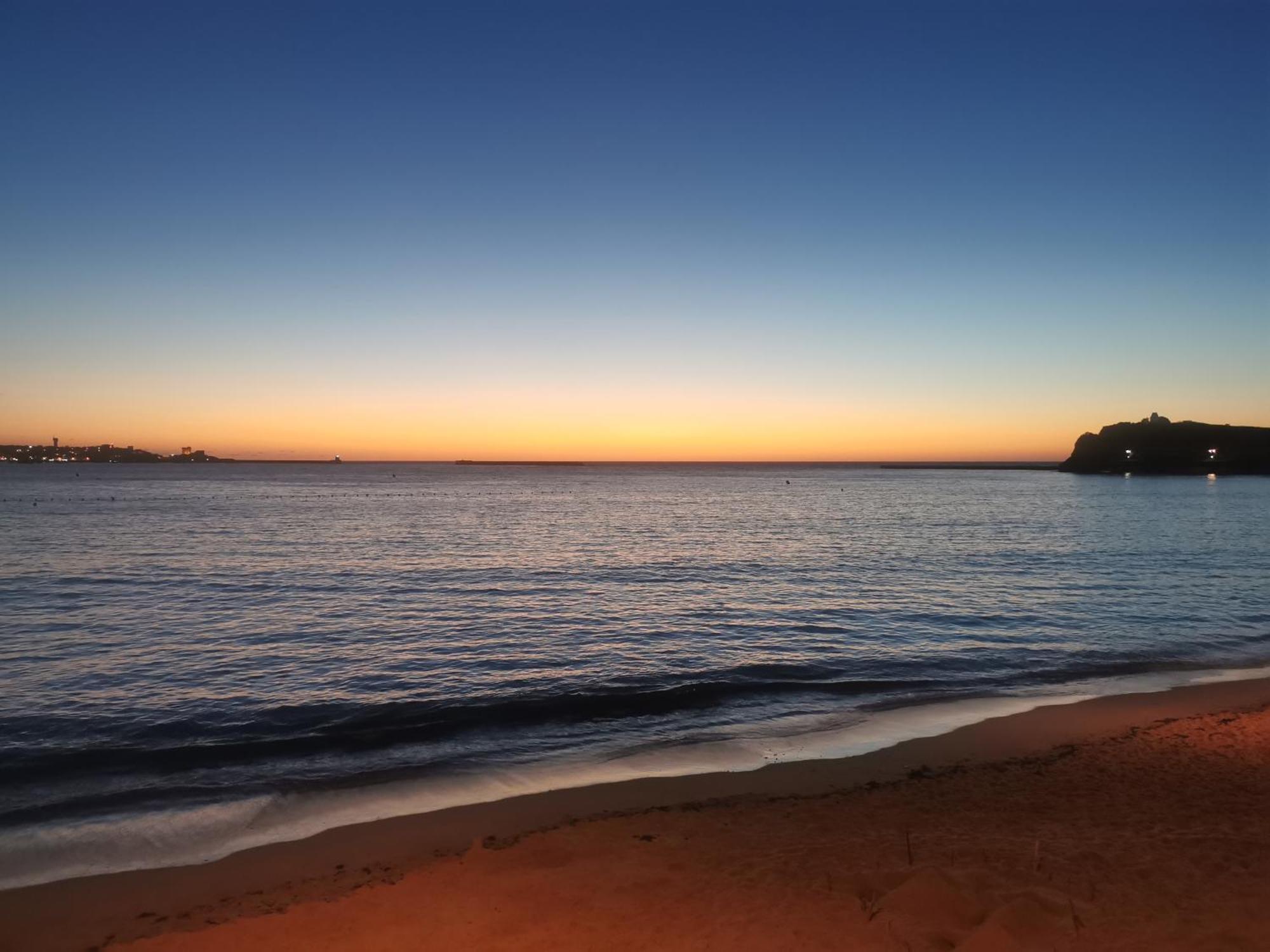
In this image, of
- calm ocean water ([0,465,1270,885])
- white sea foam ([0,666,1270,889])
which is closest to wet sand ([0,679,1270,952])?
white sea foam ([0,666,1270,889])

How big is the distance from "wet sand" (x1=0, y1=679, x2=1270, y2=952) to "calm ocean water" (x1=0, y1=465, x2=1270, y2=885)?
1.35 meters

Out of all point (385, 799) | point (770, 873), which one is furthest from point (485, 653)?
point (770, 873)

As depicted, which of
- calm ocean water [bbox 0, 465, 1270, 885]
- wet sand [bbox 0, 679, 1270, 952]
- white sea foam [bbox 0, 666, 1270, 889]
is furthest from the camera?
calm ocean water [bbox 0, 465, 1270, 885]

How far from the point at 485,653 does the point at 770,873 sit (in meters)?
15.6

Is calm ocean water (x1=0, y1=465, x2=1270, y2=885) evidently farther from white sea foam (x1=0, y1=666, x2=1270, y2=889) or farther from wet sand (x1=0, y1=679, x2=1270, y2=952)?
wet sand (x1=0, y1=679, x2=1270, y2=952)

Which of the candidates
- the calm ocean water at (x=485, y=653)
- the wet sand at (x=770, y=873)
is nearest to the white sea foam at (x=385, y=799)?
the calm ocean water at (x=485, y=653)

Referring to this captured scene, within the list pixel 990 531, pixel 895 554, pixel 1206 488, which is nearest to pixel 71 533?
pixel 895 554

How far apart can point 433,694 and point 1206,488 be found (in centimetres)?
16144

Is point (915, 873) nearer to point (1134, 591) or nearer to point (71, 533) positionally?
point (1134, 591)

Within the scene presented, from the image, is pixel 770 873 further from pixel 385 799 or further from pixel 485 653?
pixel 485 653

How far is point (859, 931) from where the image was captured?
764cm

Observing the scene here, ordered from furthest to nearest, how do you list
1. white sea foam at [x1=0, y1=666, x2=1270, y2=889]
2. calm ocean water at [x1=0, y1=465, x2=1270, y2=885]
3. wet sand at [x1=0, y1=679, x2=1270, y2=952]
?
calm ocean water at [x1=0, y1=465, x2=1270, y2=885], white sea foam at [x1=0, y1=666, x2=1270, y2=889], wet sand at [x1=0, y1=679, x2=1270, y2=952]

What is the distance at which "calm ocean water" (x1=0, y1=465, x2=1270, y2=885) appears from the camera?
13398 mm

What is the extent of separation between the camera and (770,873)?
29.9 feet
